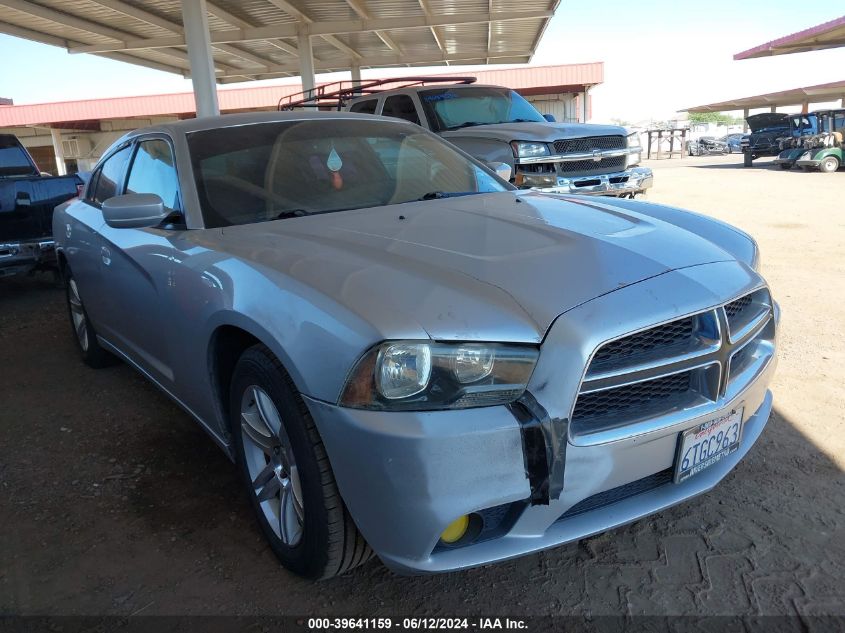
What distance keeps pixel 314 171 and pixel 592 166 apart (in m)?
5.55

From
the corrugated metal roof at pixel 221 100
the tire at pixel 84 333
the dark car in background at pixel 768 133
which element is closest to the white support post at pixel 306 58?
the corrugated metal roof at pixel 221 100

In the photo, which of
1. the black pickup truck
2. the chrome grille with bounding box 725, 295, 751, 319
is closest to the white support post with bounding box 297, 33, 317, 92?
the black pickup truck

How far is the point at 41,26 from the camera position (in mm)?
15766

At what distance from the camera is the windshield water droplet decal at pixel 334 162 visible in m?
3.21

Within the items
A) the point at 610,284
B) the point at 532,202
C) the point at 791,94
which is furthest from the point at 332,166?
the point at 791,94

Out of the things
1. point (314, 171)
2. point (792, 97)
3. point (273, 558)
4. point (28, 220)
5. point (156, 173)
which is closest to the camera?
point (273, 558)

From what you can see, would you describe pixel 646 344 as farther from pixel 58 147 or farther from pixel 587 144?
pixel 58 147

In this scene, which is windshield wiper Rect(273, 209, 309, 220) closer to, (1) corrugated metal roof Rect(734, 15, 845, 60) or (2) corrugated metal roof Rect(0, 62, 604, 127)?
(1) corrugated metal roof Rect(734, 15, 845, 60)

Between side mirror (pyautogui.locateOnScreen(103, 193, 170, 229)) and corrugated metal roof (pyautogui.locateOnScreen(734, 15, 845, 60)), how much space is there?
26931 millimetres

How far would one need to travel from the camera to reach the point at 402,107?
8617 millimetres

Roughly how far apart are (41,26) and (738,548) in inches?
728

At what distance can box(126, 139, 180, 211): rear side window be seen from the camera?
3.03m

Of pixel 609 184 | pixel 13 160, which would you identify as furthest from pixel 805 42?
pixel 13 160

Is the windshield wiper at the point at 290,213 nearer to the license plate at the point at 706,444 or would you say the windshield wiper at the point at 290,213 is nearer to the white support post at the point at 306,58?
the license plate at the point at 706,444
